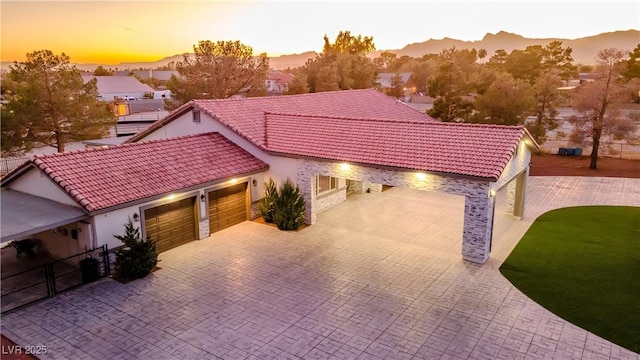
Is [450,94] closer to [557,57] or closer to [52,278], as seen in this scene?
[52,278]

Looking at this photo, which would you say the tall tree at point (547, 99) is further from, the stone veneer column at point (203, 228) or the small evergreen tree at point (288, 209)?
the stone veneer column at point (203, 228)

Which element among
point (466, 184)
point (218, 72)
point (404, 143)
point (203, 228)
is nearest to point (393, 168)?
point (404, 143)

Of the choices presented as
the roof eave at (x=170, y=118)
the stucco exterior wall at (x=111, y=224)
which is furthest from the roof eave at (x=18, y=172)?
the roof eave at (x=170, y=118)

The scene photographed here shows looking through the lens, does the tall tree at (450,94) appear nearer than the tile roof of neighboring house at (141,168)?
No

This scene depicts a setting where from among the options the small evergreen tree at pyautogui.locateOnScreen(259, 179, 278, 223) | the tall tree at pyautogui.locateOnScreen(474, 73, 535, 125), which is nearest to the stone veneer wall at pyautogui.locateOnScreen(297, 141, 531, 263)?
the small evergreen tree at pyautogui.locateOnScreen(259, 179, 278, 223)

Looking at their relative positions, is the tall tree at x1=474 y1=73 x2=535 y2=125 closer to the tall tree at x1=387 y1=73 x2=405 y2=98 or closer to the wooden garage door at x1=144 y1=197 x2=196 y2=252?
the wooden garage door at x1=144 y1=197 x2=196 y2=252

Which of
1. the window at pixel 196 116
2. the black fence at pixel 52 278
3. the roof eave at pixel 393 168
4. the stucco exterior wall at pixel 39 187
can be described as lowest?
the black fence at pixel 52 278

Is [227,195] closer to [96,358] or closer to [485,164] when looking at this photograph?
[96,358]
